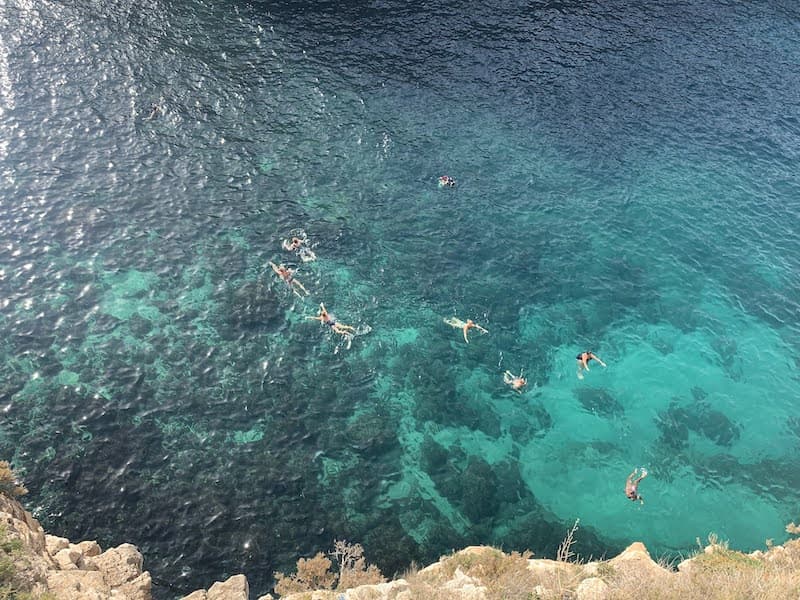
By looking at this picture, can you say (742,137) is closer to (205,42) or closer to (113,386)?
(205,42)

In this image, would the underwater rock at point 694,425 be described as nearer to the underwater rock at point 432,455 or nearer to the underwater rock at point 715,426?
the underwater rock at point 715,426

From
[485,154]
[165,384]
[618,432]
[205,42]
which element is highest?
[205,42]

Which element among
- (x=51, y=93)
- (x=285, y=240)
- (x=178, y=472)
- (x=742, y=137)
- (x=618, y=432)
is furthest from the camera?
(x=742, y=137)

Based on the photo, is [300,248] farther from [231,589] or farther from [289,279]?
[231,589]

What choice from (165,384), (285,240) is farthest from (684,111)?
(165,384)

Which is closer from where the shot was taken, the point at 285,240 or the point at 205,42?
the point at 285,240

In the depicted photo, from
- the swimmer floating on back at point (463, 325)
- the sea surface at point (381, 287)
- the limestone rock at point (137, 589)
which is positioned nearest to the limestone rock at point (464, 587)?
the sea surface at point (381, 287)

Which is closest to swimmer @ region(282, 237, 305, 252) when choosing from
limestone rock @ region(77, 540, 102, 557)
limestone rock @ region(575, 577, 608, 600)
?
limestone rock @ region(77, 540, 102, 557)
